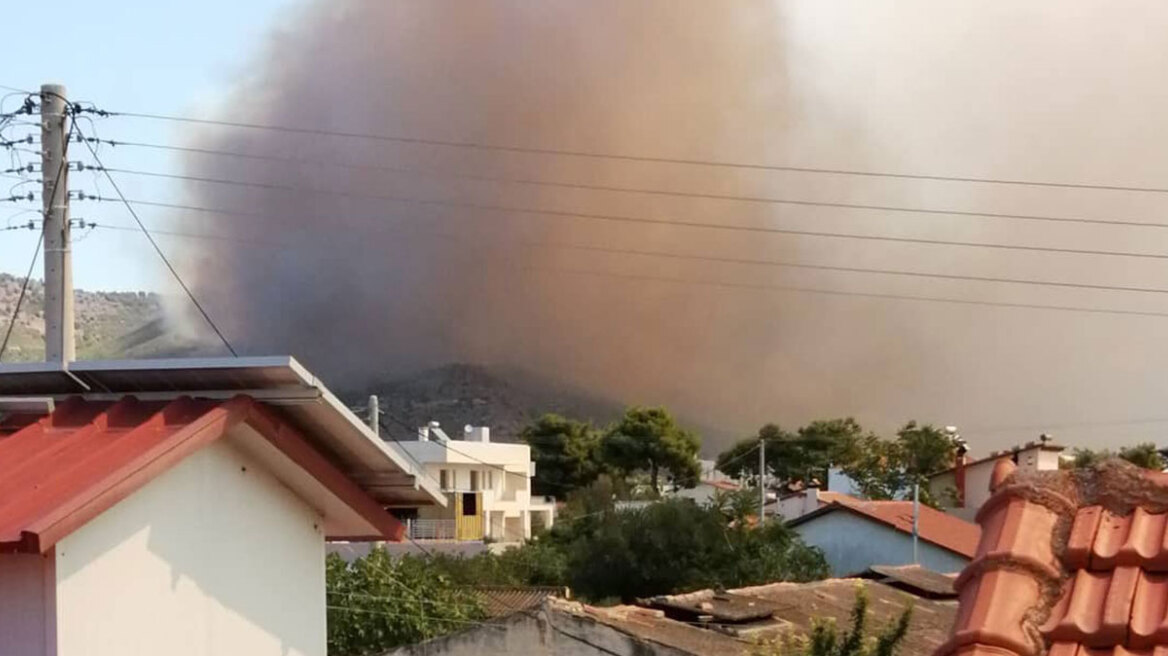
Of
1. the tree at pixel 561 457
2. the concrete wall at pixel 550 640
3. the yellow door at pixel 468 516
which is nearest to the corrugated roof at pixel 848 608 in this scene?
the concrete wall at pixel 550 640

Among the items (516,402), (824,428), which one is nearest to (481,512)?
(824,428)

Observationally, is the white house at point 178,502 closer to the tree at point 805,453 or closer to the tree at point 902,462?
the tree at point 902,462

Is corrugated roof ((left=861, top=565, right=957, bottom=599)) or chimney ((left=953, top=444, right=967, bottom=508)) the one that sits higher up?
chimney ((left=953, top=444, right=967, bottom=508))

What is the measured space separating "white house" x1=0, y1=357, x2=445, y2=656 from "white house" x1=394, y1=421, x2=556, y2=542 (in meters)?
38.2

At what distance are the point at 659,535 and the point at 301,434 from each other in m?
25.9

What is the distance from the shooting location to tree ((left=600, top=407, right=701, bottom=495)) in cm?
5475

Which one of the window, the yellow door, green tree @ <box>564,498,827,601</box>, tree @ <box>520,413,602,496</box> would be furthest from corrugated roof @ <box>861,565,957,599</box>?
tree @ <box>520,413,602,496</box>

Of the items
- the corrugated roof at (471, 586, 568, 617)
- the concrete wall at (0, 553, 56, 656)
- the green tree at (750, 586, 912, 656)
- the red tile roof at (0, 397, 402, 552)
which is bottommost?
the corrugated roof at (471, 586, 568, 617)

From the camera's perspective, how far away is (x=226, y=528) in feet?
16.0

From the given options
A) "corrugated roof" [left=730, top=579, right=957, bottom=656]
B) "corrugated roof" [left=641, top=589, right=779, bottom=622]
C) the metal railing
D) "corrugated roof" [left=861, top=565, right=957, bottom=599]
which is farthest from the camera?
the metal railing

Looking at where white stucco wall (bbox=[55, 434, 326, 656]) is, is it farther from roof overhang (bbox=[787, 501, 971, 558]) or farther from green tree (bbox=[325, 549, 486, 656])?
roof overhang (bbox=[787, 501, 971, 558])

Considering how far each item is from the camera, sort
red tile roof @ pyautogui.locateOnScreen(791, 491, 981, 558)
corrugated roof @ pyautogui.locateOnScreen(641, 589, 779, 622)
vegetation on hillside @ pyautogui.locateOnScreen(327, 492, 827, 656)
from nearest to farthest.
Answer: corrugated roof @ pyautogui.locateOnScreen(641, 589, 779, 622) → vegetation on hillside @ pyautogui.locateOnScreen(327, 492, 827, 656) → red tile roof @ pyautogui.locateOnScreen(791, 491, 981, 558)

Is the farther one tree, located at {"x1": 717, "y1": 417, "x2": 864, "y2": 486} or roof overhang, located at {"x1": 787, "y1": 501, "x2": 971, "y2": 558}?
tree, located at {"x1": 717, "y1": 417, "x2": 864, "y2": 486}

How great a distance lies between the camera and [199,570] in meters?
4.76
